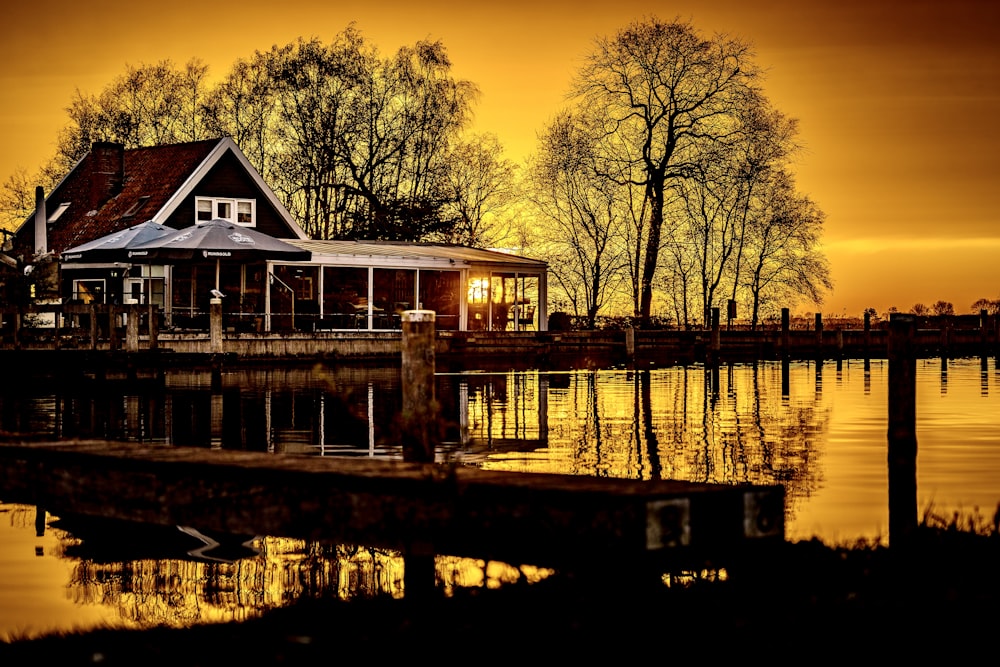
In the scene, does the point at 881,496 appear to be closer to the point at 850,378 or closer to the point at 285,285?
the point at 850,378

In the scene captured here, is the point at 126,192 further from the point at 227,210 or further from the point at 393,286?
the point at 393,286

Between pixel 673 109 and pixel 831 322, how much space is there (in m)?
18.6

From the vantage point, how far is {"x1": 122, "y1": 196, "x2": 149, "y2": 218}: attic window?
186 ft

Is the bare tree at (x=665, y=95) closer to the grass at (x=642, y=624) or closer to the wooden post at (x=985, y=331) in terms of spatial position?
the wooden post at (x=985, y=331)

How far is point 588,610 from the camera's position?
8352 millimetres

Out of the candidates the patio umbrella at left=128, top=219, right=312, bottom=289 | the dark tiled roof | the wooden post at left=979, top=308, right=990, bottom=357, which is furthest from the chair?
the wooden post at left=979, top=308, right=990, bottom=357

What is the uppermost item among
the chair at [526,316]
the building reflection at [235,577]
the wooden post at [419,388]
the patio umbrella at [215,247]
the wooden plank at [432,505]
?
the patio umbrella at [215,247]

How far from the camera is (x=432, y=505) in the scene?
847 centimetres

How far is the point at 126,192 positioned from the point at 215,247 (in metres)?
15.0

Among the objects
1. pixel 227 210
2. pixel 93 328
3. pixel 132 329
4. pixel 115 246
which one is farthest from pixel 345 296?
pixel 93 328

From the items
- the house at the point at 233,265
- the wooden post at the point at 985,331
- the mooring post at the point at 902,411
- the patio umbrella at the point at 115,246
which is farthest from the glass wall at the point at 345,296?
the mooring post at the point at 902,411

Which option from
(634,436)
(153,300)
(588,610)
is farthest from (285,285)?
(588,610)

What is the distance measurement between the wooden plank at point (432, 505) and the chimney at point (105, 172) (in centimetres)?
5201

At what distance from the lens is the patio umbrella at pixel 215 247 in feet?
149
